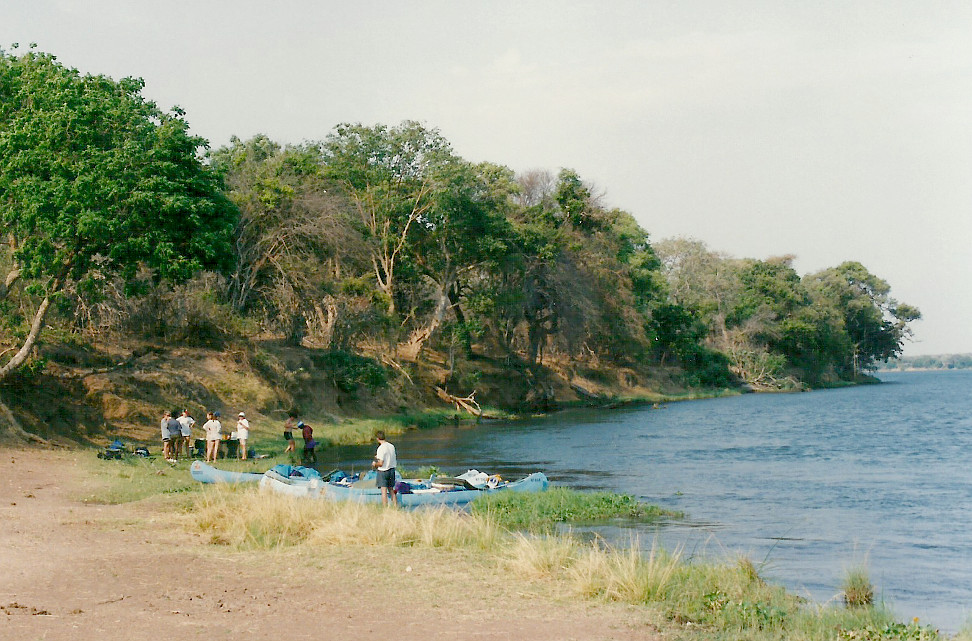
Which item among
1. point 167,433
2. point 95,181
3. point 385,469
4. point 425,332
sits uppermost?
point 95,181

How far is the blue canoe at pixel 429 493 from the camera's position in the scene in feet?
59.5

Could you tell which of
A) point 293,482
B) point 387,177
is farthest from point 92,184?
point 387,177

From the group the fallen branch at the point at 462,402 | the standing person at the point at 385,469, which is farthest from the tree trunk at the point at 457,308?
the standing person at the point at 385,469

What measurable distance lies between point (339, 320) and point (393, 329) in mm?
4821

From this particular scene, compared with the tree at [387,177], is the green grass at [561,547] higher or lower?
lower

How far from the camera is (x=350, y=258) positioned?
46406mm

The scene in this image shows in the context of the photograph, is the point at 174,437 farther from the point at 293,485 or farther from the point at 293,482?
the point at 293,485

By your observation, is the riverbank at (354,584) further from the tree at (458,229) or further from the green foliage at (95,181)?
the tree at (458,229)

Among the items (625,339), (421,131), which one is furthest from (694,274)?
(421,131)

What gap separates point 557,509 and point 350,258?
29.1m

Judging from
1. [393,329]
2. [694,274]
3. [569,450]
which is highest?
[694,274]

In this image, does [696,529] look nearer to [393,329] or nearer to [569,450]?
[569,450]

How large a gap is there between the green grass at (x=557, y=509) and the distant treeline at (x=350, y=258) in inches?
457

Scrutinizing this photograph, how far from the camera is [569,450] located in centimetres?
3512
